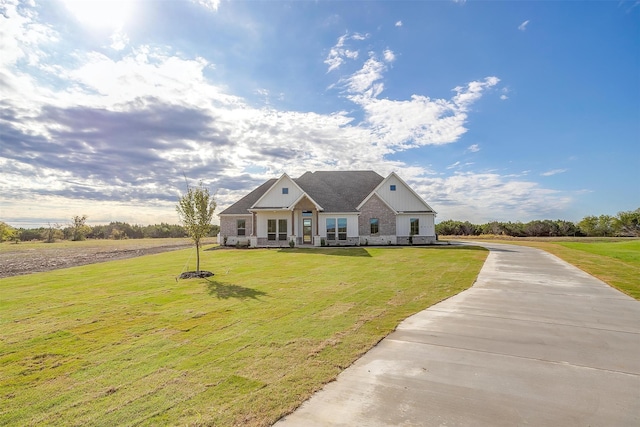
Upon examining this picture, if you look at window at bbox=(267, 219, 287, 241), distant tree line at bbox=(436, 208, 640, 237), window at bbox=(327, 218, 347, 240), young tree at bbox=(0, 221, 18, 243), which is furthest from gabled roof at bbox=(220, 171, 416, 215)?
young tree at bbox=(0, 221, 18, 243)

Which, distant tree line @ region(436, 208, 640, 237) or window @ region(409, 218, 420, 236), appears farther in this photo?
distant tree line @ region(436, 208, 640, 237)

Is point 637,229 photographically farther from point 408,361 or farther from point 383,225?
point 408,361

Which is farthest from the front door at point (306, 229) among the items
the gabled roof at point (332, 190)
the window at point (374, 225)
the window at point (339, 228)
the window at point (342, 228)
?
the window at point (374, 225)

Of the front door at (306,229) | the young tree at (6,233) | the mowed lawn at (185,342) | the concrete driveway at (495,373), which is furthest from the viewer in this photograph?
the young tree at (6,233)

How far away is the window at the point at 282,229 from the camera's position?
30.5 metres

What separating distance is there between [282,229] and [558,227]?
45.5 metres

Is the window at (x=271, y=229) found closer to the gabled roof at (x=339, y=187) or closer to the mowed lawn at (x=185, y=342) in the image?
the gabled roof at (x=339, y=187)

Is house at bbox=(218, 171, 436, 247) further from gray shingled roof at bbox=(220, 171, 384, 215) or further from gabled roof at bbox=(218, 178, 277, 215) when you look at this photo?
gray shingled roof at bbox=(220, 171, 384, 215)

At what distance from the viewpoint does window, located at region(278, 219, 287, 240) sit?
30.5 m

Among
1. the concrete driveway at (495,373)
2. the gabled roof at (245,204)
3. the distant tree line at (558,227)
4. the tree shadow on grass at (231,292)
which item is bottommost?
the concrete driveway at (495,373)

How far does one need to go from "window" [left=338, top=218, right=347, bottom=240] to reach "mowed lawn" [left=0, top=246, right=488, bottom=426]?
17448 mm

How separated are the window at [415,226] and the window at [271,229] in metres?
13.5

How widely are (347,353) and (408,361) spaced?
0.97 meters

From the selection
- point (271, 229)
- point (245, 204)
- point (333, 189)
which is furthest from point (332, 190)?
point (245, 204)
